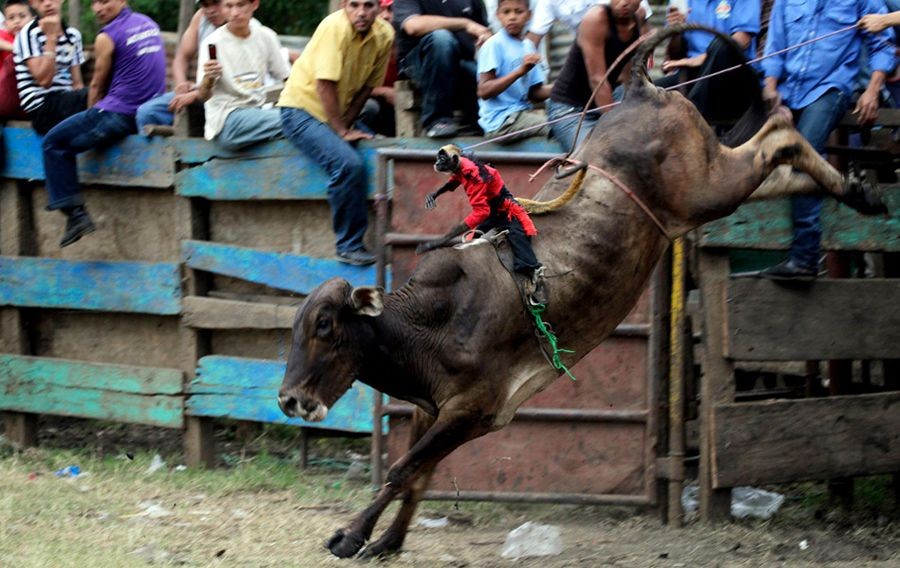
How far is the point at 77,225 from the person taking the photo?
9.16 m

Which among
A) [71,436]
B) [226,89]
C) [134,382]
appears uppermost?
[226,89]

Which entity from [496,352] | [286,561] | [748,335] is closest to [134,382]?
[286,561]

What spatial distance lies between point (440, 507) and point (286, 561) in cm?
157

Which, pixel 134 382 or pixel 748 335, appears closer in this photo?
pixel 748 335

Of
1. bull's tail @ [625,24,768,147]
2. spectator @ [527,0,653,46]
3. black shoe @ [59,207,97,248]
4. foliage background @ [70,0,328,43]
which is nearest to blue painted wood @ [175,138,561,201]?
black shoe @ [59,207,97,248]

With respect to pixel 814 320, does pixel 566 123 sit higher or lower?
higher

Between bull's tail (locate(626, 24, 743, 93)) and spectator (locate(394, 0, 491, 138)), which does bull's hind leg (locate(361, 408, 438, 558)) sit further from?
spectator (locate(394, 0, 491, 138))

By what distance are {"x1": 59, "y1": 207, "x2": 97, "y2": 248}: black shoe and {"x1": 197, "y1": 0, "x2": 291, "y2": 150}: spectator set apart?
107 centimetres

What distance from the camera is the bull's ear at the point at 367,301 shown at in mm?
6496

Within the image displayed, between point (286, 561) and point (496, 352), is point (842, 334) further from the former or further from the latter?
point (286, 561)

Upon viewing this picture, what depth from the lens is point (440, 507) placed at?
824 cm

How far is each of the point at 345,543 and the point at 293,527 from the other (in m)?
1.05

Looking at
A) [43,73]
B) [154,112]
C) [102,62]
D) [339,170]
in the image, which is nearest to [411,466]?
[339,170]

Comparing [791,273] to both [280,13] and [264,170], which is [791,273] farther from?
[280,13]
